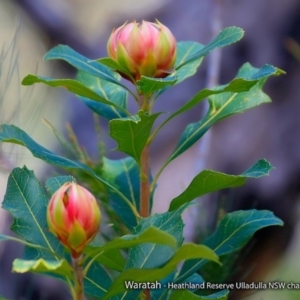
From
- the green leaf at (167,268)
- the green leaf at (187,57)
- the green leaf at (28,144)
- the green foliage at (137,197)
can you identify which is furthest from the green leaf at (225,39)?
the green leaf at (167,268)

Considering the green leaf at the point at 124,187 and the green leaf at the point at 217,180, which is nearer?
the green leaf at the point at 217,180

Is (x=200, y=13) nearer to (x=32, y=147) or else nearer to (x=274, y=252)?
(x=274, y=252)

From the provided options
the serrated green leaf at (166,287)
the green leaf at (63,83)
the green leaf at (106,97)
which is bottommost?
the serrated green leaf at (166,287)

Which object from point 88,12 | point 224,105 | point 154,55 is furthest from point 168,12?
point 154,55

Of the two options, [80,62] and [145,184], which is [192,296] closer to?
[145,184]

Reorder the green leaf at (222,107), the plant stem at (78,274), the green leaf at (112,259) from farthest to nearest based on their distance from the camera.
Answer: the green leaf at (222,107), the green leaf at (112,259), the plant stem at (78,274)

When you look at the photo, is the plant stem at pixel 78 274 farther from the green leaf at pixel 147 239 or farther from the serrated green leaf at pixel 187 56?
the serrated green leaf at pixel 187 56
